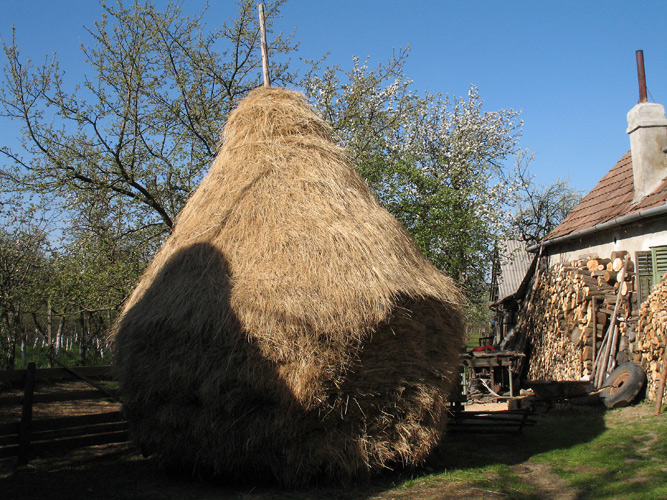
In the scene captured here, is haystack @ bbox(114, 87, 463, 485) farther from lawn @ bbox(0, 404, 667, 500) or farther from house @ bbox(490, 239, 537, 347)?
house @ bbox(490, 239, 537, 347)

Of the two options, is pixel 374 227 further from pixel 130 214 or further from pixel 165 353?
pixel 130 214

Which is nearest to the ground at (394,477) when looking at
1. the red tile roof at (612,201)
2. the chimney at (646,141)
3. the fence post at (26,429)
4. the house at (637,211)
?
the fence post at (26,429)

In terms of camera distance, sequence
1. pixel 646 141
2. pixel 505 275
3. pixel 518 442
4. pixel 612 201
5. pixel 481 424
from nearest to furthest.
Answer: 1. pixel 518 442
2. pixel 481 424
3. pixel 646 141
4. pixel 612 201
5. pixel 505 275

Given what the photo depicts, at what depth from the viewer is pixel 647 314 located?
10.0 meters

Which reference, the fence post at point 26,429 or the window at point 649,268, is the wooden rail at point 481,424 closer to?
the window at point 649,268

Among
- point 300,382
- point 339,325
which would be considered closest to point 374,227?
point 339,325

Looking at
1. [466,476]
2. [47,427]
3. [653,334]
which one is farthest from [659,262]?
[47,427]

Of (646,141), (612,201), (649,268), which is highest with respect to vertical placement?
(646,141)

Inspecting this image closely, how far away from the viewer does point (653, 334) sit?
9.69 metres

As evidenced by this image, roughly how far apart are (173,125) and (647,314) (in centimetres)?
1044

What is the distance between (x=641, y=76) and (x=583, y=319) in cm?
521

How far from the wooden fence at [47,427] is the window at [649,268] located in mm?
9252

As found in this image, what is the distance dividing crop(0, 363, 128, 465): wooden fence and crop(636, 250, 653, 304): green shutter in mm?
9259

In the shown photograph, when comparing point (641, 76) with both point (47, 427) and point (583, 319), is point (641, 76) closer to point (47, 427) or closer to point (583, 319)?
point (583, 319)
